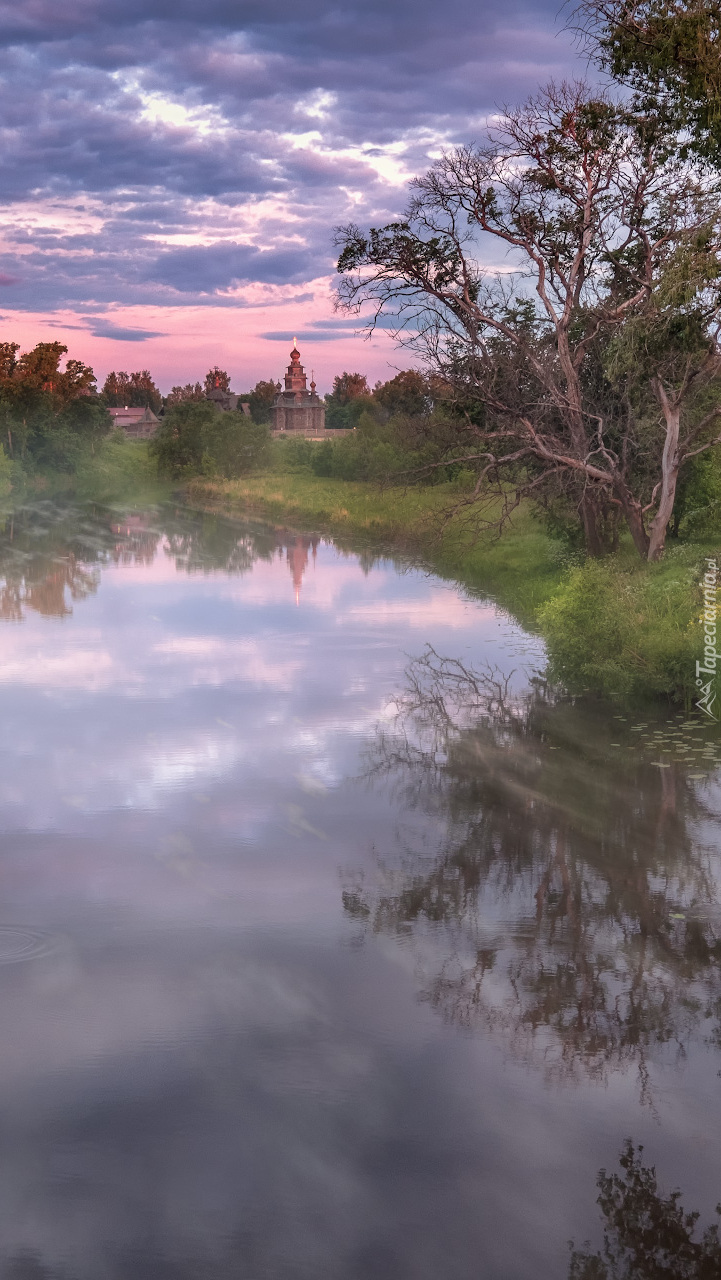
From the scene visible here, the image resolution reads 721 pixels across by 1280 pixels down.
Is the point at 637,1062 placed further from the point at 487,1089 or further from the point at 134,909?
the point at 134,909

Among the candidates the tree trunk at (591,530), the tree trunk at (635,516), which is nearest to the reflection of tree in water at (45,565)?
the tree trunk at (591,530)

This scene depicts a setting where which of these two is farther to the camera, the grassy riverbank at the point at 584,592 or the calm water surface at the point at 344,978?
the grassy riverbank at the point at 584,592

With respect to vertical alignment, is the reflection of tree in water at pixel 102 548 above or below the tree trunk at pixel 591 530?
below

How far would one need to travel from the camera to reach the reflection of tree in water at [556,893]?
26.7 feet

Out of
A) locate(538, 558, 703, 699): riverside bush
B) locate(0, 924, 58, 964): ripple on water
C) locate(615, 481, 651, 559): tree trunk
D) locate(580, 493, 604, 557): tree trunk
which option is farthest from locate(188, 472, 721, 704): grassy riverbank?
locate(0, 924, 58, 964): ripple on water

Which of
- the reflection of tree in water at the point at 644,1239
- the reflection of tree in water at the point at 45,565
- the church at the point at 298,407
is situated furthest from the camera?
the church at the point at 298,407

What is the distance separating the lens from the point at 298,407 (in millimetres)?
158000

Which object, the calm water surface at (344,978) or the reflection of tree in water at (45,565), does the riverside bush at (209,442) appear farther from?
the calm water surface at (344,978)

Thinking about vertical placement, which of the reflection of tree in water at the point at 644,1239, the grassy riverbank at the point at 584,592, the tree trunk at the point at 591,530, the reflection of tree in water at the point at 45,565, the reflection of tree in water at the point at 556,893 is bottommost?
the reflection of tree in water at the point at 644,1239

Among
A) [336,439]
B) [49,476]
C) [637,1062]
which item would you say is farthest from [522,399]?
[49,476]

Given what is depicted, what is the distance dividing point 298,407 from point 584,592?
142m

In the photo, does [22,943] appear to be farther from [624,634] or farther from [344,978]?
[624,634]

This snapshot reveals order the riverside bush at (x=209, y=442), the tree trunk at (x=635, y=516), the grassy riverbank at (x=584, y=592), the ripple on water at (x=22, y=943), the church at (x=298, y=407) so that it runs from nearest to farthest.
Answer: the ripple on water at (x=22, y=943), the grassy riverbank at (x=584, y=592), the tree trunk at (x=635, y=516), the riverside bush at (x=209, y=442), the church at (x=298, y=407)

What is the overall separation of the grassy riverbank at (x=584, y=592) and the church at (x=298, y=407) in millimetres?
106895
